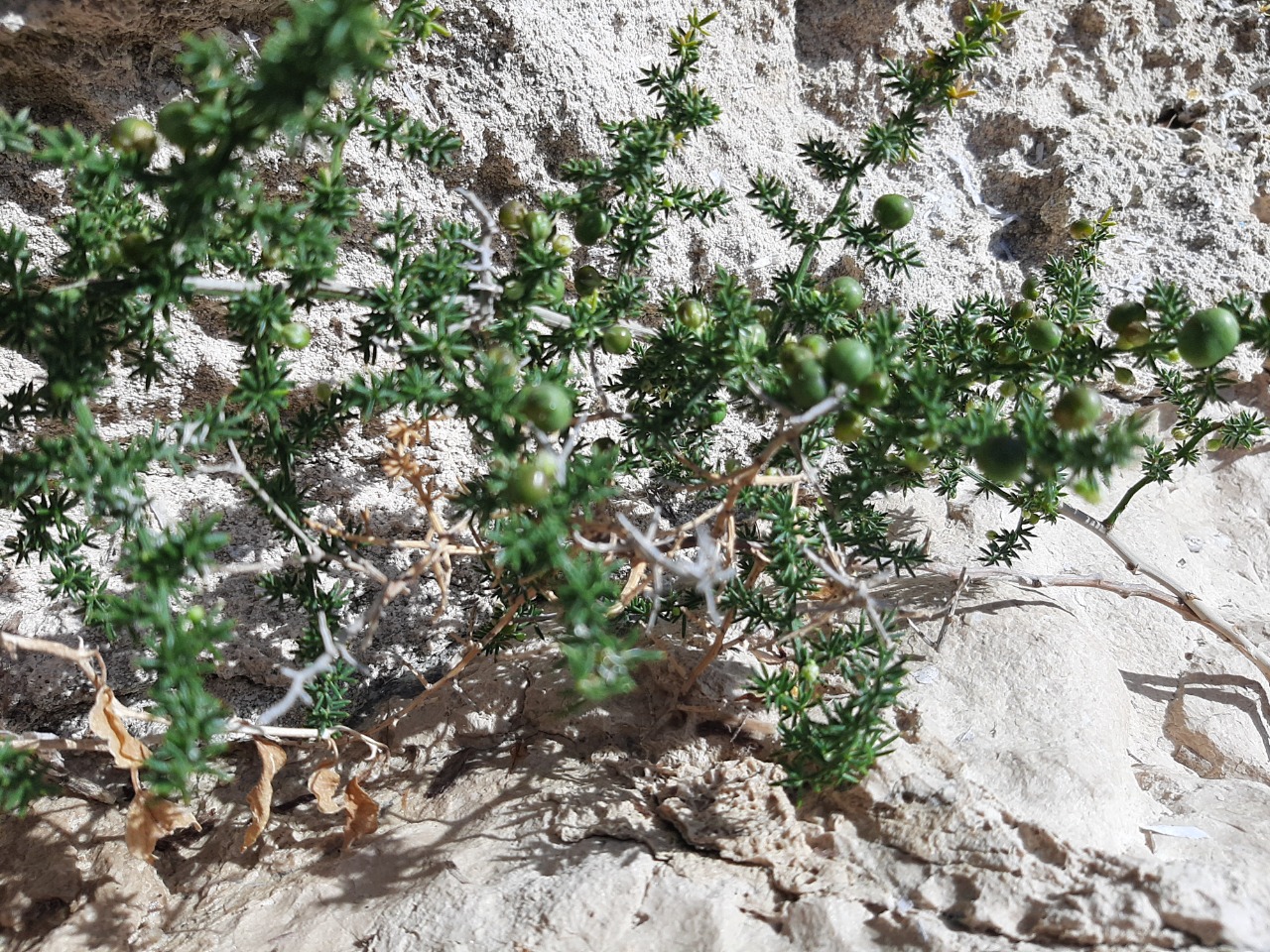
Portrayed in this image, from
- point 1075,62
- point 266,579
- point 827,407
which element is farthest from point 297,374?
point 1075,62

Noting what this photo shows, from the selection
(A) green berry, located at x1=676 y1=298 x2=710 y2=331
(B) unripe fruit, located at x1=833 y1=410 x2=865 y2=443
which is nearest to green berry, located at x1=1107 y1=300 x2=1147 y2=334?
(B) unripe fruit, located at x1=833 y1=410 x2=865 y2=443

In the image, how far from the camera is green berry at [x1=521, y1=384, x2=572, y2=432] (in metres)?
1.45

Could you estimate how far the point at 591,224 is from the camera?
6.31 feet

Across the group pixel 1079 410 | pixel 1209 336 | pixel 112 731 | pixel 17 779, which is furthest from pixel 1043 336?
pixel 17 779

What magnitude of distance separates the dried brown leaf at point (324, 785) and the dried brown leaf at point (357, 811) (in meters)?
0.03

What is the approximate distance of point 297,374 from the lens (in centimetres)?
243

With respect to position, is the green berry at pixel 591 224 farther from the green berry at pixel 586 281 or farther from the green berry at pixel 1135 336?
the green berry at pixel 1135 336

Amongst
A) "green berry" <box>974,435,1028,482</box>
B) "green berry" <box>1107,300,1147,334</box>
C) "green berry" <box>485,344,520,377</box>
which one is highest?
"green berry" <box>1107,300,1147,334</box>

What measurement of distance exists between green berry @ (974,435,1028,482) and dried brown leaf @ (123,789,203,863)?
1626 mm

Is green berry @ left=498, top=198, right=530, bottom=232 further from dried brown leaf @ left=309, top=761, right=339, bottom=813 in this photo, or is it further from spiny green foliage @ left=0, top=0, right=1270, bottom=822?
dried brown leaf @ left=309, top=761, right=339, bottom=813

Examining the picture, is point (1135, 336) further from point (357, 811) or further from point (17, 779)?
point (17, 779)

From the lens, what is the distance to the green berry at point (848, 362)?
1478 millimetres

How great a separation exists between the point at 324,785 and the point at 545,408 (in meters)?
1.04

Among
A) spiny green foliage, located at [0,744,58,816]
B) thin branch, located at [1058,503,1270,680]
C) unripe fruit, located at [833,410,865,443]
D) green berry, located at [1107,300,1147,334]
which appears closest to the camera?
spiny green foliage, located at [0,744,58,816]
